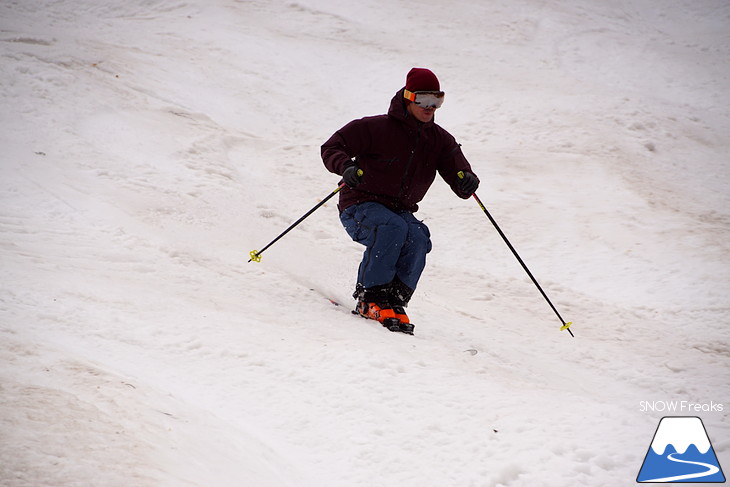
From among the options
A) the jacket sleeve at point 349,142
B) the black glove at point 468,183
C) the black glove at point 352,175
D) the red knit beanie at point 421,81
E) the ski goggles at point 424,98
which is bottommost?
the black glove at point 468,183

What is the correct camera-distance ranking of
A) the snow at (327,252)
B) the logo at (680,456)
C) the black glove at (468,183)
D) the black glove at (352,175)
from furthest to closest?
the black glove at (468,183) → the black glove at (352,175) → the snow at (327,252) → the logo at (680,456)

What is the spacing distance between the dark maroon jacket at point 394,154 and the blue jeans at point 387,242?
0.15 metres

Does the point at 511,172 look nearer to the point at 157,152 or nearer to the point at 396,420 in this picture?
the point at 157,152

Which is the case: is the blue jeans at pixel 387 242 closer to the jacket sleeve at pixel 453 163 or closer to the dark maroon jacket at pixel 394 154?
the dark maroon jacket at pixel 394 154

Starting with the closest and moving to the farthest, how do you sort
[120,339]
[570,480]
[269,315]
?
1. [570,480]
2. [120,339]
3. [269,315]

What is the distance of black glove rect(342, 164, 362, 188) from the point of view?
5.11 m

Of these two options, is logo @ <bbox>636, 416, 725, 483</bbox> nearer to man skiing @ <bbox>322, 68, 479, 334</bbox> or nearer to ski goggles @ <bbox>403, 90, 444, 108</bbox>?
man skiing @ <bbox>322, 68, 479, 334</bbox>

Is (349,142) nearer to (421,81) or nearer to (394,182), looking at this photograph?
(394,182)

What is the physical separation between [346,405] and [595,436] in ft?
4.59

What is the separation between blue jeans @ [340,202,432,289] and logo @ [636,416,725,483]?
7.67 feet

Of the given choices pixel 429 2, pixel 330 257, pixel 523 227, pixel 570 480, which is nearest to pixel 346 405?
pixel 570 480

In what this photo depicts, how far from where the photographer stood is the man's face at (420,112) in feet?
17.6

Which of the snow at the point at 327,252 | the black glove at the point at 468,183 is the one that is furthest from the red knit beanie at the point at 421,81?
the snow at the point at 327,252

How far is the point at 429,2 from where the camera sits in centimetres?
1691
